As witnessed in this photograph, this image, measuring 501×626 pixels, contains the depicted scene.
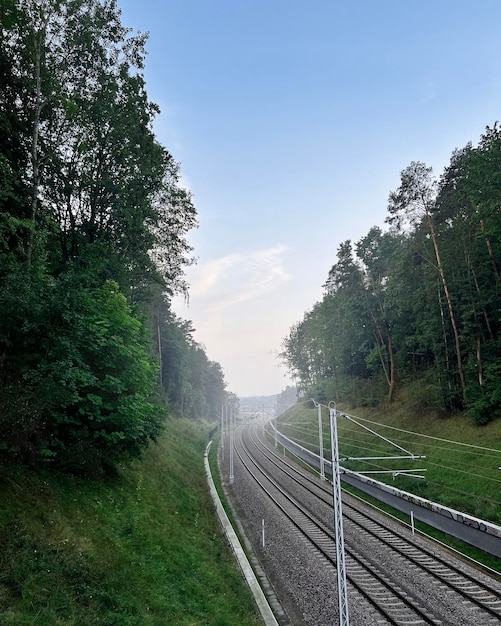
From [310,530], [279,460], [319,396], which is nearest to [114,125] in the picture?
[310,530]

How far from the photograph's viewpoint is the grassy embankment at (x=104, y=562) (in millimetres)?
8500

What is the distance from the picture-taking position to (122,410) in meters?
15.7

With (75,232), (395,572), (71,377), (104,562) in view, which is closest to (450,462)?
(395,572)

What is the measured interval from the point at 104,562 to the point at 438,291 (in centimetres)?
3135

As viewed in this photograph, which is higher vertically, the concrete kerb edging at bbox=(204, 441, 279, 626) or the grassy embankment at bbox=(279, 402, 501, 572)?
the grassy embankment at bbox=(279, 402, 501, 572)

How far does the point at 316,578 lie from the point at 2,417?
538 inches

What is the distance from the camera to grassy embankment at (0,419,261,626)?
27.9ft

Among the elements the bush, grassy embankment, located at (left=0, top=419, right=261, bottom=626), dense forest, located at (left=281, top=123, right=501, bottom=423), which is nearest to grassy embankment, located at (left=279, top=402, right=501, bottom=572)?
dense forest, located at (left=281, top=123, right=501, bottom=423)

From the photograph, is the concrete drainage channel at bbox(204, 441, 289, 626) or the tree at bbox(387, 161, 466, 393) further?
the tree at bbox(387, 161, 466, 393)

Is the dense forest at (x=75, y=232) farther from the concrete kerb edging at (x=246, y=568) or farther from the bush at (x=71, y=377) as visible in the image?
the concrete kerb edging at (x=246, y=568)

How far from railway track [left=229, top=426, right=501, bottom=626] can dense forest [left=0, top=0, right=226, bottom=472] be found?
1100 cm

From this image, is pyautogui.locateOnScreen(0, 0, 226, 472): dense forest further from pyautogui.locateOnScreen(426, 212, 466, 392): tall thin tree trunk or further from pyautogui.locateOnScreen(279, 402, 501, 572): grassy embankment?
pyautogui.locateOnScreen(426, 212, 466, 392): tall thin tree trunk

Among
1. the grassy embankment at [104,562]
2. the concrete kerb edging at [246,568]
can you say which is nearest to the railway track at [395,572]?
the concrete kerb edging at [246,568]

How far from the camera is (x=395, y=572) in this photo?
52.7 ft
